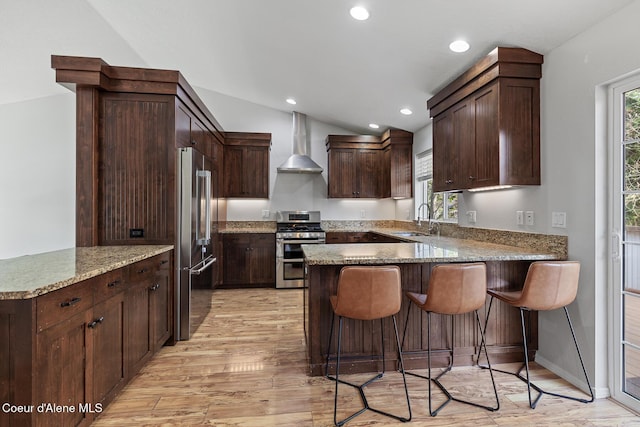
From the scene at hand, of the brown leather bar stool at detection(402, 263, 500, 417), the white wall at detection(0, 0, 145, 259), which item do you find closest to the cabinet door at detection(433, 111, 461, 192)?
the brown leather bar stool at detection(402, 263, 500, 417)

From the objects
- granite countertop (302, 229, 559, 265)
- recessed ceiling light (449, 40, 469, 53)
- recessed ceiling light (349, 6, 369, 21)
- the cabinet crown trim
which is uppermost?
recessed ceiling light (349, 6, 369, 21)

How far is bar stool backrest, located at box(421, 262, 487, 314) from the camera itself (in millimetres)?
1920

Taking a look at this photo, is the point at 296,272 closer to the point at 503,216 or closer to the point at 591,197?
the point at 503,216

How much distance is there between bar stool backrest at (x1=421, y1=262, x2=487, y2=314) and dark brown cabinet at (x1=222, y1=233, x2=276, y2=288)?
10.9 feet

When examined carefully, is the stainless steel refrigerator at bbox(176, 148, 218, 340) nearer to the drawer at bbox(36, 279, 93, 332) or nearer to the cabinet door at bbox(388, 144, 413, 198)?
the drawer at bbox(36, 279, 93, 332)

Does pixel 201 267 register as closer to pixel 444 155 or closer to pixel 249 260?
pixel 249 260

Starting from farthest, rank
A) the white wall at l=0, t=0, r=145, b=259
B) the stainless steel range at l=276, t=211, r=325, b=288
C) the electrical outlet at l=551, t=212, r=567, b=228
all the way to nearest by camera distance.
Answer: the white wall at l=0, t=0, r=145, b=259 < the stainless steel range at l=276, t=211, r=325, b=288 < the electrical outlet at l=551, t=212, r=567, b=228

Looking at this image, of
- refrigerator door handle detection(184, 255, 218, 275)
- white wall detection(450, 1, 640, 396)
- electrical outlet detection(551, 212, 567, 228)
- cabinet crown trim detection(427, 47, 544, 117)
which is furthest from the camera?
refrigerator door handle detection(184, 255, 218, 275)

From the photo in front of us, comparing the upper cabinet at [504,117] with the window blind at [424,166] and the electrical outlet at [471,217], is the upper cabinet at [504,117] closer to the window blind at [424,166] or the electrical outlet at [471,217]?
the electrical outlet at [471,217]

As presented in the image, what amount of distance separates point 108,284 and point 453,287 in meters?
2.08

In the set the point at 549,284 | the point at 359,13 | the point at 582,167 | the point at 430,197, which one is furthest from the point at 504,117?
the point at 430,197

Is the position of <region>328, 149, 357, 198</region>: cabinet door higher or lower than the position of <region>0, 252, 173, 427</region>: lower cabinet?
higher

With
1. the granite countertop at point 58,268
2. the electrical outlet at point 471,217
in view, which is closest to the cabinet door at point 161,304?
the granite countertop at point 58,268

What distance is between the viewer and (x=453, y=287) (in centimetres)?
193
